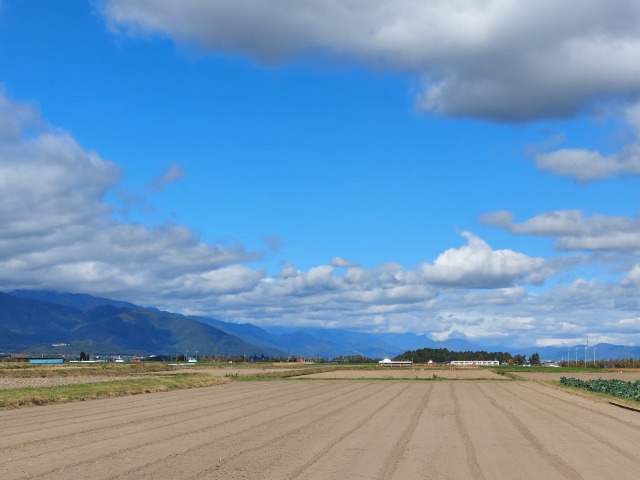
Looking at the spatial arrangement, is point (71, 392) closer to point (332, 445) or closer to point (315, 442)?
point (315, 442)

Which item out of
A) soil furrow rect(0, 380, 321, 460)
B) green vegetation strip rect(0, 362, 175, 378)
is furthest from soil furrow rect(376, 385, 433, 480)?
green vegetation strip rect(0, 362, 175, 378)

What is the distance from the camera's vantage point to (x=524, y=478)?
1800cm

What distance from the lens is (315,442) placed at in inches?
967

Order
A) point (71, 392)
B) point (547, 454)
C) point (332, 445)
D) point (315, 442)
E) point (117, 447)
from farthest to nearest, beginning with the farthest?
point (71, 392) < point (315, 442) < point (332, 445) < point (117, 447) < point (547, 454)

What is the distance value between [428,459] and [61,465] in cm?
945

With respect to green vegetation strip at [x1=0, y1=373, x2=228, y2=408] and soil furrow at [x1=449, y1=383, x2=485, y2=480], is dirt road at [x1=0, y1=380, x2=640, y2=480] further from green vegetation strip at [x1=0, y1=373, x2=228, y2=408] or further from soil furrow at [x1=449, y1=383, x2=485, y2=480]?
green vegetation strip at [x1=0, y1=373, x2=228, y2=408]

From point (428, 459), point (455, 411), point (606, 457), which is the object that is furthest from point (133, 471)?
point (455, 411)

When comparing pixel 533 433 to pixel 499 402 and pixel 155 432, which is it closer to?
pixel 155 432

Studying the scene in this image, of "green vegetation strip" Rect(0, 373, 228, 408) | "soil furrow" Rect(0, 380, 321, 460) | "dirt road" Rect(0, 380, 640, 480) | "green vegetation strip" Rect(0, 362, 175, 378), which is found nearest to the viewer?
"dirt road" Rect(0, 380, 640, 480)

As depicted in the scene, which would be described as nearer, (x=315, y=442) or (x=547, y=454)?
(x=547, y=454)

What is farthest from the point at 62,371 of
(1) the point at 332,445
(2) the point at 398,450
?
(2) the point at 398,450

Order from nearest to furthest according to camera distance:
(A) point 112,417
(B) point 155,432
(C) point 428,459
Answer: (C) point 428,459 < (B) point 155,432 < (A) point 112,417

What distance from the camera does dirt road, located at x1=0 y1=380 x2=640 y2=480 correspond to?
61.6 ft

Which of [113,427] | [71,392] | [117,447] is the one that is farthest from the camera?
[71,392]
